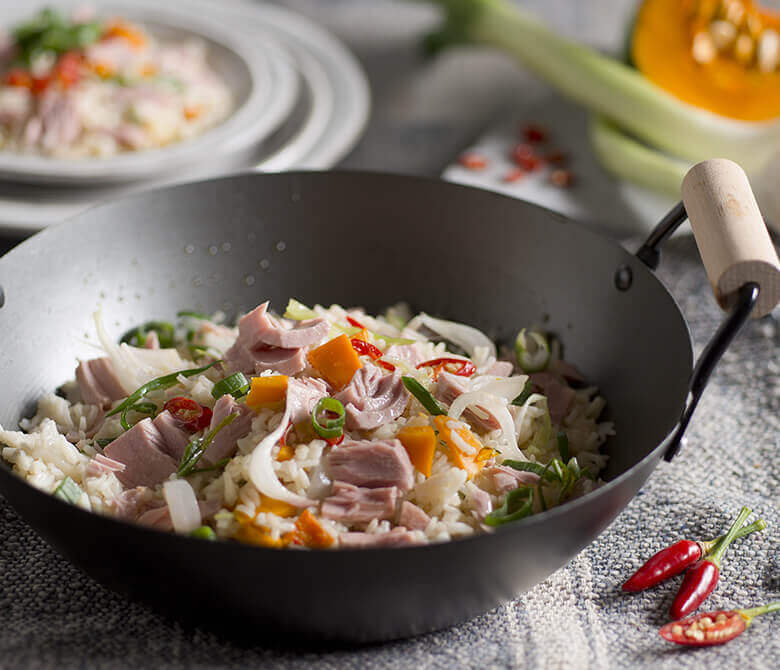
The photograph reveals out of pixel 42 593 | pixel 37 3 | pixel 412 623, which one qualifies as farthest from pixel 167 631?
pixel 37 3

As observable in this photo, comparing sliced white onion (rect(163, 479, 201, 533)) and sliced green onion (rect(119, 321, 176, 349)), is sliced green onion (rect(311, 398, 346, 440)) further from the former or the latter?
sliced green onion (rect(119, 321, 176, 349))

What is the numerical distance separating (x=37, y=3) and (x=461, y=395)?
3.62m

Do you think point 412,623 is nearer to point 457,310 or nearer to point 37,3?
point 457,310

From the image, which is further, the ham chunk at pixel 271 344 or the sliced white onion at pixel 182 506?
the ham chunk at pixel 271 344

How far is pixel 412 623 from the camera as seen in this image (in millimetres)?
1936

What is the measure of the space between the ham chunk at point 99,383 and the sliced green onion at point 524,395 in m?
1.00

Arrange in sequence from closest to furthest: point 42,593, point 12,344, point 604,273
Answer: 1. point 42,593
2. point 12,344
3. point 604,273

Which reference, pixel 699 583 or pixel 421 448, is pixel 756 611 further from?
pixel 421 448

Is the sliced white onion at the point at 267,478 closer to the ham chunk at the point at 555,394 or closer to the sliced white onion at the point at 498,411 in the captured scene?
the sliced white onion at the point at 498,411

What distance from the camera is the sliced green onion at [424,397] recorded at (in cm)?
221

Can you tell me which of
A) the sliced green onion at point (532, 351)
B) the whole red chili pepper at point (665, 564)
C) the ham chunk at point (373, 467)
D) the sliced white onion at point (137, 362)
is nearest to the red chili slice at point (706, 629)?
the whole red chili pepper at point (665, 564)

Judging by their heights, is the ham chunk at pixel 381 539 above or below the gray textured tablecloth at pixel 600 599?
above

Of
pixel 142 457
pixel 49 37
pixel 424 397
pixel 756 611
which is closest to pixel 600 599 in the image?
pixel 756 611

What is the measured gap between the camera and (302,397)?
6.98ft
